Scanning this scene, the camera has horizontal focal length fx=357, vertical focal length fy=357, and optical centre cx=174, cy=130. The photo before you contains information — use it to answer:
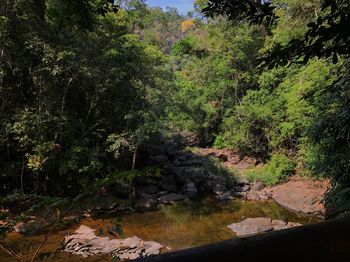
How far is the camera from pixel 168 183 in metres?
16.4

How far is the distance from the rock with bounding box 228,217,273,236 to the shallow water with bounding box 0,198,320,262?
231 millimetres

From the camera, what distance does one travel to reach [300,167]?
52.7 ft

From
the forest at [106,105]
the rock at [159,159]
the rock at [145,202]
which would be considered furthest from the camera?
the rock at [159,159]

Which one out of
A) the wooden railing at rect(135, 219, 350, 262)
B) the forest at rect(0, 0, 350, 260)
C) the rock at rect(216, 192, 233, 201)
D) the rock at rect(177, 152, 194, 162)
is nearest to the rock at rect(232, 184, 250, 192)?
the rock at rect(216, 192, 233, 201)

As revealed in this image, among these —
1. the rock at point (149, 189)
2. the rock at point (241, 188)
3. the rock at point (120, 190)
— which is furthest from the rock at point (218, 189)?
the rock at point (120, 190)

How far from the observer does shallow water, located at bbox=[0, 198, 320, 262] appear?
31.9 feet

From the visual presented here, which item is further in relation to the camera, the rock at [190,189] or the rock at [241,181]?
the rock at [241,181]

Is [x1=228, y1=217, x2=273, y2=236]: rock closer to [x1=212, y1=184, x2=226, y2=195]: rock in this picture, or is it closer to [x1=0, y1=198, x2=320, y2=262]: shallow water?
[x1=0, y1=198, x2=320, y2=262]: shallow water

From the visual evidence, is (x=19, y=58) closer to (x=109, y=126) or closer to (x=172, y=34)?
(x=109, y=126)

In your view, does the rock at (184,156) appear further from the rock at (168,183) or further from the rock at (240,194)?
the rock at (240,194)

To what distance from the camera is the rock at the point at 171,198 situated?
1460cm

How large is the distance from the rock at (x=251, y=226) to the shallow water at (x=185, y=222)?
0.76 ft

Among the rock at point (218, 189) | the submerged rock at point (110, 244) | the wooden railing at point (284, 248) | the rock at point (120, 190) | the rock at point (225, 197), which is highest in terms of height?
the wooden railing at point (284, 248)

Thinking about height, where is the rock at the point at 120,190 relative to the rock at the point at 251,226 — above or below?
above
